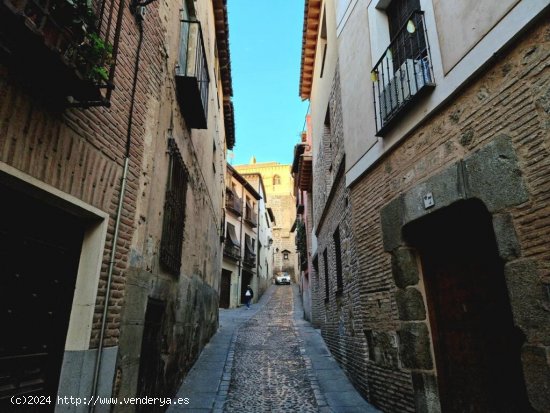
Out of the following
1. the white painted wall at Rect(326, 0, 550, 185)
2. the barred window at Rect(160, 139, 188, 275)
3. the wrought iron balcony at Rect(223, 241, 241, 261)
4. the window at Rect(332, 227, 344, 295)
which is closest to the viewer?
the white painted wall at Rect(326, 0, 550, 185)

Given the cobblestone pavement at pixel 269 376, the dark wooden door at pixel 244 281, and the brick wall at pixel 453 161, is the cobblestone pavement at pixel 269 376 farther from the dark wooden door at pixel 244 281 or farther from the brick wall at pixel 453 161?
the dark wooden door at pixel 244 281

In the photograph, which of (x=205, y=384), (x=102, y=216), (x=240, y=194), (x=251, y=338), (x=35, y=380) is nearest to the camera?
(x=35, y=380)

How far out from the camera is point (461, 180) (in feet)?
11.1

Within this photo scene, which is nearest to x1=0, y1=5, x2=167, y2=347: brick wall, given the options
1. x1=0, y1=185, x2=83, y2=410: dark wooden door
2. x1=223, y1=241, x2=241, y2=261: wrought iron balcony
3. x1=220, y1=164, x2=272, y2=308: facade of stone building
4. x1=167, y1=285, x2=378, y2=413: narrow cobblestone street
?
x1=0, y1=185, x2=83, y2=410: dark wooden door

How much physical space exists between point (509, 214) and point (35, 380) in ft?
12.8

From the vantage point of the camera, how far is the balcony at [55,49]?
203cm

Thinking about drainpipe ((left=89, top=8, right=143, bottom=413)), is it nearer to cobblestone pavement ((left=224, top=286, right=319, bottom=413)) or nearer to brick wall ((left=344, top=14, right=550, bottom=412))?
cobblestone pavement ((left=224, top=286, right=319, bottom=413))

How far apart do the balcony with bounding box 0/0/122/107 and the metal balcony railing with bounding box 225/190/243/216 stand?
18.4m

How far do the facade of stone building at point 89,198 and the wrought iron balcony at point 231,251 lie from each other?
14868mm

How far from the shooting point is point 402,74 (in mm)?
4512

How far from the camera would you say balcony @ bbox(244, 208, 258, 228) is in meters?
24.7

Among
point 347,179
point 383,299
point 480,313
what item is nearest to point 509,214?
point 480,313

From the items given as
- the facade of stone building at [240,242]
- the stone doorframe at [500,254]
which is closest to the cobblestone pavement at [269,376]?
the stone doorframe at [500,254]

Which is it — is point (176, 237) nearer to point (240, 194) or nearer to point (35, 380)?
point (35, 380)
